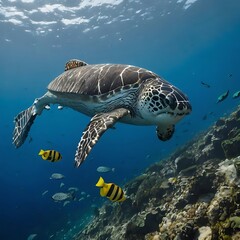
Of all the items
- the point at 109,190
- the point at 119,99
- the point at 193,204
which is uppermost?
the point at 119,99

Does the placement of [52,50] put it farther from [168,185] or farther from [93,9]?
[168,185]

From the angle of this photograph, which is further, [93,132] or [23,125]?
[23,125]

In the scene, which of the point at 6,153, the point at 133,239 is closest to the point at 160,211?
the point at 133,239

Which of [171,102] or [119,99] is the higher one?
[119,99]

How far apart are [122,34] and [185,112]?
31045 mm

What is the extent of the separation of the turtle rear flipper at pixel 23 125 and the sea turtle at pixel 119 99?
1.64 meters

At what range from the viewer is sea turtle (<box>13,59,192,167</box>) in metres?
5.12

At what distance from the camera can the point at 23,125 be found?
8953 mm

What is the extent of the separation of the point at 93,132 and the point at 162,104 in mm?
1500

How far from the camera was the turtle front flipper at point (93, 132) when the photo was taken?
4.50 m

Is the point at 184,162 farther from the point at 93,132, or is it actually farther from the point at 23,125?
the point at 93,132

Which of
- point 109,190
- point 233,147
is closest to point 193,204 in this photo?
point 109,190

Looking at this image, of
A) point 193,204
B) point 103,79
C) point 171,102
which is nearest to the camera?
point 171,102

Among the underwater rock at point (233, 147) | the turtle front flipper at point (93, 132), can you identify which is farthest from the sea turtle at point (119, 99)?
the underwater rock at point (233, 147)
